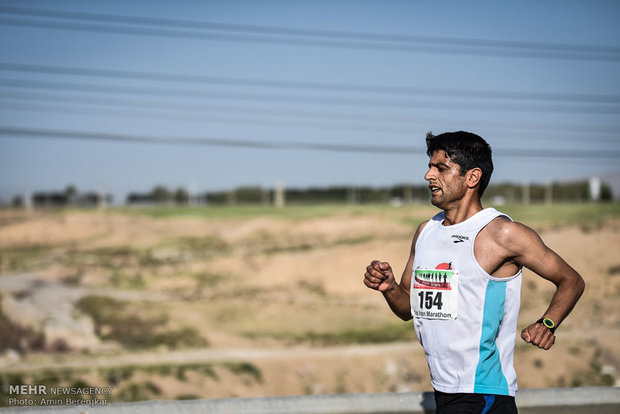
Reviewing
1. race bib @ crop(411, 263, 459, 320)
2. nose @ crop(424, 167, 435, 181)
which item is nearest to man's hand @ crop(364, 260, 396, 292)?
race bib @ crop(411, 263, 459, 320)

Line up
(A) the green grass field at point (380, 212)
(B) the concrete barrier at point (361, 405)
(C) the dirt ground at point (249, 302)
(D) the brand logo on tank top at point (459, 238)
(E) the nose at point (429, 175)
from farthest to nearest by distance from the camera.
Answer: (A) the green grass field at point (380, 212), (C) the dirt ground at point (249, 302), (B) the concrete barrier at point (361, 405), (E) the nose at point (429, 175), (D) the brand logo on tank top at point (459, 238)

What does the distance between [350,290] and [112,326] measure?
10541mm

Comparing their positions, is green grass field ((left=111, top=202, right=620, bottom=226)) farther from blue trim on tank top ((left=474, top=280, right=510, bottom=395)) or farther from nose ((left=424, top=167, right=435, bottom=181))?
blue trim on tank top ((left=474, top=280, right=510, bottom=395))

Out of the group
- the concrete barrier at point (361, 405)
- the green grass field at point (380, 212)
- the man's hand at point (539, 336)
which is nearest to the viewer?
the man's hand at point (539, 336)

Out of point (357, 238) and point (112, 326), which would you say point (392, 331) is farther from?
point (357, 238)

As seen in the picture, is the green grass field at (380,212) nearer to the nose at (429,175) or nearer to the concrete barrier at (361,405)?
the concrete barrier at (361,405)

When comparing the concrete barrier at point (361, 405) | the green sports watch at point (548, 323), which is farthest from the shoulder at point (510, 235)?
the concrete barrier at point (361, 405)

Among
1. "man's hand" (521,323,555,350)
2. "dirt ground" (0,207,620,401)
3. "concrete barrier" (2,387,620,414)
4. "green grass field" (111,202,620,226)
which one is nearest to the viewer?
"man's hand" (521,323,555,350)

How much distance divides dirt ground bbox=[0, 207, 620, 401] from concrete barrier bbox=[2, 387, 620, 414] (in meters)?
9.21

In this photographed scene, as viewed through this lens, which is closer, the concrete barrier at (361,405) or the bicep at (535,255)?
the bicep at (535,255)

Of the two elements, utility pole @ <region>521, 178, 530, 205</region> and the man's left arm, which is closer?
the man's left arm

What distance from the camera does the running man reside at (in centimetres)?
291

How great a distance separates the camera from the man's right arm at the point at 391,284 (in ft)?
10.4

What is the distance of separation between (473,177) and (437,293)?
567 millimetres
